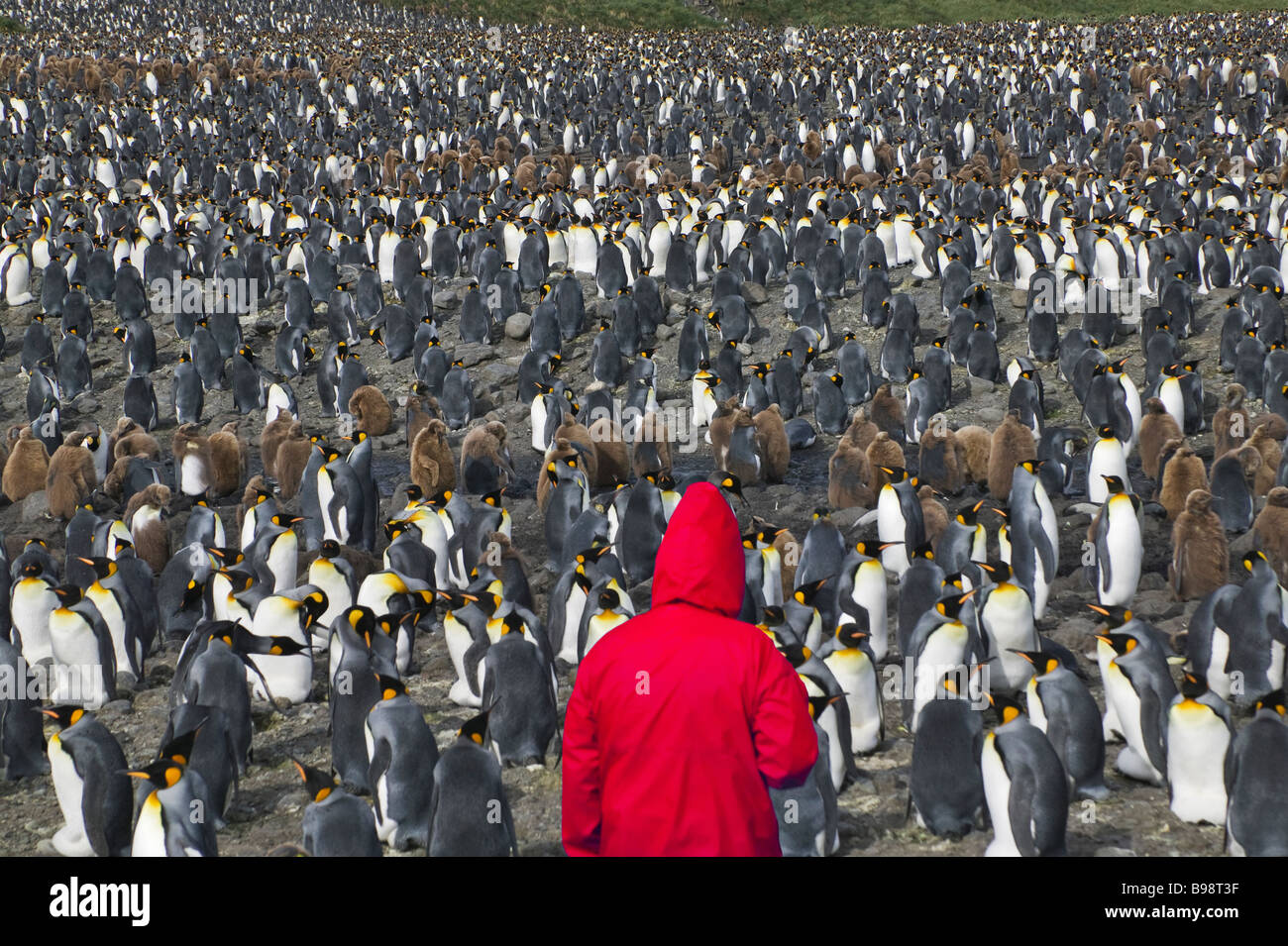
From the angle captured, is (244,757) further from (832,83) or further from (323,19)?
(323,19)

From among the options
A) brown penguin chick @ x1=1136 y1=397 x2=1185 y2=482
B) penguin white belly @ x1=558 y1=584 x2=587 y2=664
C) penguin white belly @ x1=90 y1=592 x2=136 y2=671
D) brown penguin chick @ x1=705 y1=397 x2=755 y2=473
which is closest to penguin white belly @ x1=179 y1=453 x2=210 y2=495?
penguin white belly @ x1=90 y1=592 x2=136 y2=671

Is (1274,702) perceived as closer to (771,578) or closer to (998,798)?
(998,798)

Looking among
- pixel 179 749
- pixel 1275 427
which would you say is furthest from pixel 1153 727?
pixel 1275 427

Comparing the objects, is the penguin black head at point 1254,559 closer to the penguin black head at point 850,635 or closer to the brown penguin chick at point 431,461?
the penguin black head at point 850,635

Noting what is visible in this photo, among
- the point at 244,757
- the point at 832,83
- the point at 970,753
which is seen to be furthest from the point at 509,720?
the point at 832,83

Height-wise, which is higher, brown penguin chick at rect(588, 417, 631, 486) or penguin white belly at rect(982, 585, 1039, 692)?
brown penguin chick at rect(588, 417, 631, 486)

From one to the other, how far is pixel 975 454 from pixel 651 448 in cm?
258

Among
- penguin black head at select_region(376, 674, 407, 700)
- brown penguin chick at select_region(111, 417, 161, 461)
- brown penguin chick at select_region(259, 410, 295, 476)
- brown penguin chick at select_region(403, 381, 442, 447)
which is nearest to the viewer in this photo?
penguin black head at select_region(376, 674, 407, 700)

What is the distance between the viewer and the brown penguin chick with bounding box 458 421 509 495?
31.9 feet

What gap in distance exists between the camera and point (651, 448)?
9.64m

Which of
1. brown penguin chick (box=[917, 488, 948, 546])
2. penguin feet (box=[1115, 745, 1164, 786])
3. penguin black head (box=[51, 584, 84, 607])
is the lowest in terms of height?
penguin feet (box=[1115, 745, 1164, 786])

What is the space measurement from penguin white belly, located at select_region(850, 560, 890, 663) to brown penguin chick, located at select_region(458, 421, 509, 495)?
3.90 m

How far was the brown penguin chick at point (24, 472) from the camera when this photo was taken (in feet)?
32.6

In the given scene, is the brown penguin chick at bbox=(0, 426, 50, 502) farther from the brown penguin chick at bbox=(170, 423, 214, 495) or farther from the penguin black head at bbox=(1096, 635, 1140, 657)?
the penguin black head at bbox=(1096, 635, 1140, 657)
